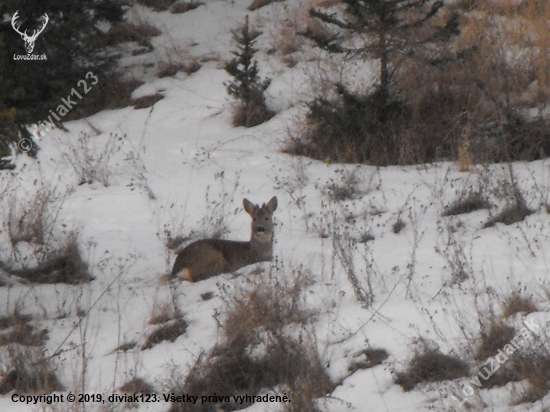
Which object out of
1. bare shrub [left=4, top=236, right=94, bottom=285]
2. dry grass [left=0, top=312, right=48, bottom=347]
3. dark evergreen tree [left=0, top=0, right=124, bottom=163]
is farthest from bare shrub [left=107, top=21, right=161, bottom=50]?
dry grass [left=0, top=312, right=48, bottom=347]

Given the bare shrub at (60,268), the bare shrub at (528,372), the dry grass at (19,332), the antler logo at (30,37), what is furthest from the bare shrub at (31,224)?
the bare shrub at (528,372)

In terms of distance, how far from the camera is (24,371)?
6.08 m

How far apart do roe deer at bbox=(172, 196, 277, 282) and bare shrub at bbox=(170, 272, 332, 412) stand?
155cm

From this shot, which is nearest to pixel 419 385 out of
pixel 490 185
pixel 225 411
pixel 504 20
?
pixel 225 411

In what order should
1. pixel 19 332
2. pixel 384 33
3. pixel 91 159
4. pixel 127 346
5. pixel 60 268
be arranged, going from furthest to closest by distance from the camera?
pixel 91 159 < pixel 384 33 < pixel 60 268 < pixel 19 332 < pixel 127 346

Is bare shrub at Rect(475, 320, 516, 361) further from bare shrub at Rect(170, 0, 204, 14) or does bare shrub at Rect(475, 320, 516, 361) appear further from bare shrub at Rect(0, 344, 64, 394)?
bare shrub at Rect(170, 0, 204, 14)

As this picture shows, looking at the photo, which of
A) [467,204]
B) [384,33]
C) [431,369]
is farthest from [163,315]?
[384,33]

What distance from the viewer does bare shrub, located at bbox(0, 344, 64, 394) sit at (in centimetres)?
599

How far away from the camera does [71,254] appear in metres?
8.23

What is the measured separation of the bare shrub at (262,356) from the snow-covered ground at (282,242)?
0.17 metres

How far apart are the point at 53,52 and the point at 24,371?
736cm

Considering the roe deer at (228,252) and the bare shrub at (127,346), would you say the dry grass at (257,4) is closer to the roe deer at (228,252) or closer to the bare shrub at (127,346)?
the roe deer at (228,252)

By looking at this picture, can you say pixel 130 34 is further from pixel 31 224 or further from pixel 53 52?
pixel 31 224

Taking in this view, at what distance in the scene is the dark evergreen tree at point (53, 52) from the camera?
11425 millimetres
